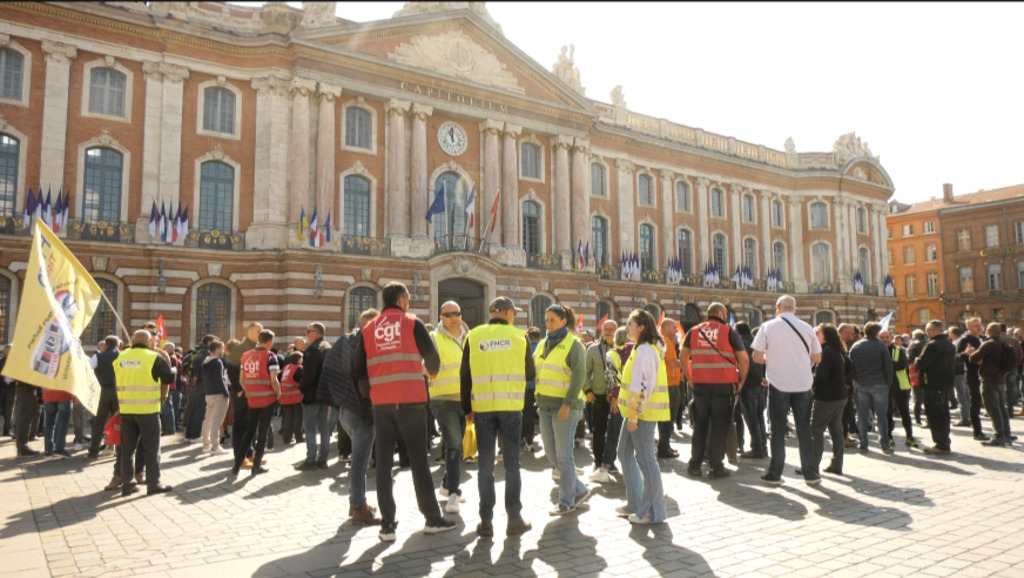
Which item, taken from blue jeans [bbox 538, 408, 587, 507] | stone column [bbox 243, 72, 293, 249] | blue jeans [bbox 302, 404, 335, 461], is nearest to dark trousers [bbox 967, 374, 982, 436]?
blue jeans [bbox 538, 408, 587, 507]

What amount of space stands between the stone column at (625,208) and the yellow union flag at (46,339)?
91.3 ft

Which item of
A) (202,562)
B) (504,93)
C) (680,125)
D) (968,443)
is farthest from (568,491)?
(680,125)

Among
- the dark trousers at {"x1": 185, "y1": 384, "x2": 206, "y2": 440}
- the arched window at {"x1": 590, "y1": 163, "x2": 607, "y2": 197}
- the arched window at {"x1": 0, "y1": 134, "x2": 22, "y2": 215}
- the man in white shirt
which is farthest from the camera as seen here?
the arched window at {"x1": 590, "y1": 163, "x2": 607, "y2": 197}

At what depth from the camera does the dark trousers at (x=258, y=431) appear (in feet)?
31.3

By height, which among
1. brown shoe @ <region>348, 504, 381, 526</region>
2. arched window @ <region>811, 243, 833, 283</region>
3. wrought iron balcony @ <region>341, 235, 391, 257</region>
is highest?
arched window @ <region>811, 243, 833, 283</region>

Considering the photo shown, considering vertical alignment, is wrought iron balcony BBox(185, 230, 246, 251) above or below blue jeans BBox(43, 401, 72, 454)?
above

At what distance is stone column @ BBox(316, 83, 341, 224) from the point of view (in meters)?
23.9

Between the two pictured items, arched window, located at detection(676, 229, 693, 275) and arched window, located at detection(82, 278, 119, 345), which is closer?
arched window, located at detection(82, 278, 119, 345)

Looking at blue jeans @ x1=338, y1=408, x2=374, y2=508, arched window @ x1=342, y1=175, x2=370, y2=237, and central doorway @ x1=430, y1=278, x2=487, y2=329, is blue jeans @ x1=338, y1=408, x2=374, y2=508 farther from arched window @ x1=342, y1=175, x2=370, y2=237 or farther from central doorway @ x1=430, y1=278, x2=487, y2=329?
central doorway @ x1=430, y1=278, x2=487, y2=329

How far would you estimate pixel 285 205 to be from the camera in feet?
77.6

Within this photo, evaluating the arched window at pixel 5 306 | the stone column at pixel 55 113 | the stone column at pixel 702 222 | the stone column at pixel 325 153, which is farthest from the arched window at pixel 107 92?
the stone column at pixel 702 222

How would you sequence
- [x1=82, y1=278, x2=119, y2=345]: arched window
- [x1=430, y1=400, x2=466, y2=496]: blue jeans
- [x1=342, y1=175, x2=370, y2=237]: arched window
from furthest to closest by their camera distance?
[x1=342, y1=175, x2=370, y2=237]: arched window < [x1=82, y1=278, x2=119, y2=345]: arched window < [x1=430, y1=400, x2=466, y2=496]: blue jeans

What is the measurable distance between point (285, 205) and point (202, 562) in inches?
774

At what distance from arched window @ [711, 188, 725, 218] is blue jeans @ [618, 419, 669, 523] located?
110ft
